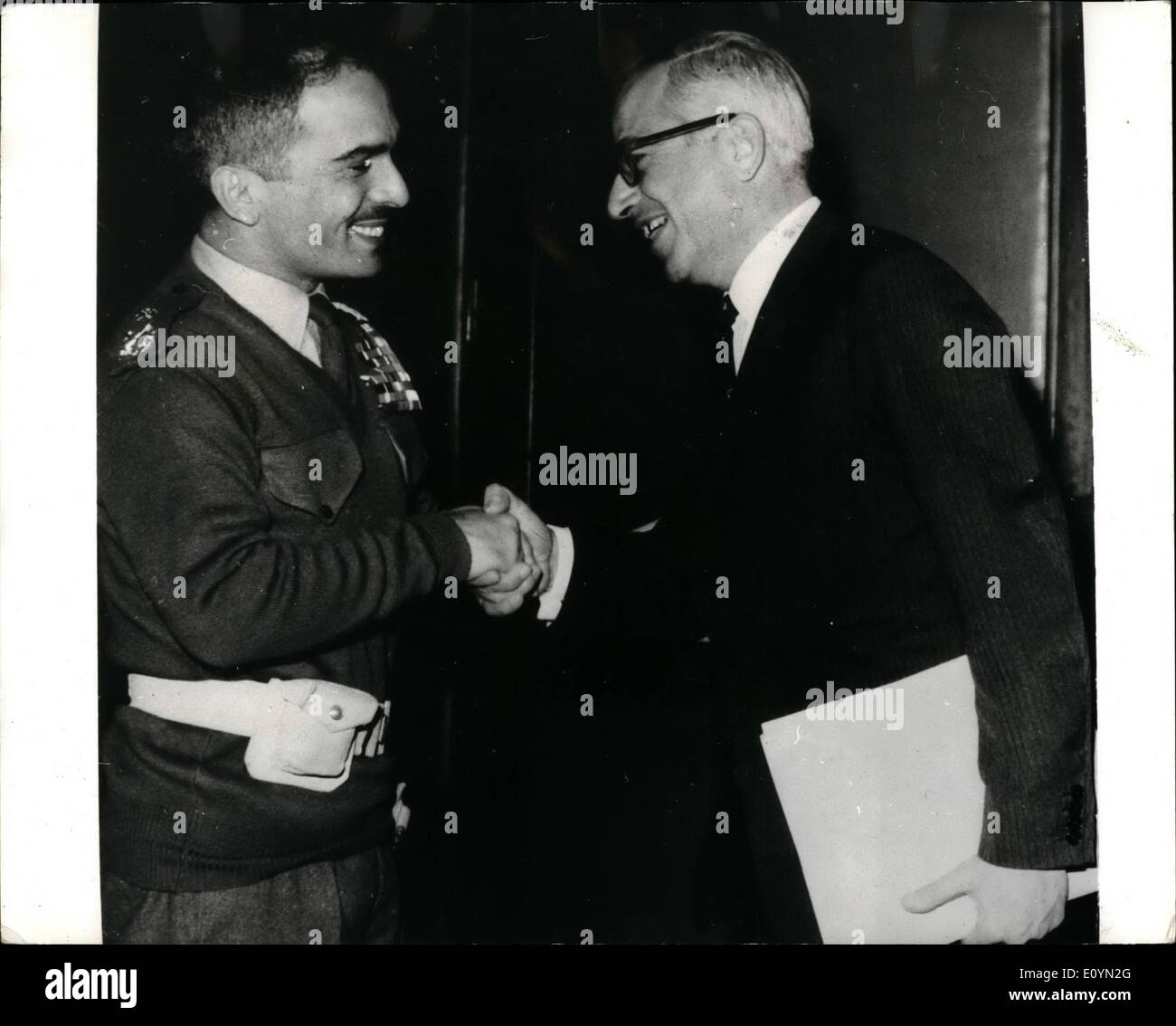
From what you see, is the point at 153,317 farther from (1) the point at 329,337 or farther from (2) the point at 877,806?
(2) the point at 877,806

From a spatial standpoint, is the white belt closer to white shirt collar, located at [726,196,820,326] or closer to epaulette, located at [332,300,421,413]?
epaulette, located at [332,300,421,413]

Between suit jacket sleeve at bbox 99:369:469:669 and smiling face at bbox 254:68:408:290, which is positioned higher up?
smiling face at bbox 254:68:408:290

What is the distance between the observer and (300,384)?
1.28m

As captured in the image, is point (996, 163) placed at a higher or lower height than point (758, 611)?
higher

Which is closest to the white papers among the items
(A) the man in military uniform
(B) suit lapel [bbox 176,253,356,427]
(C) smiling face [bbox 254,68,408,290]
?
(A) the man in military uniform

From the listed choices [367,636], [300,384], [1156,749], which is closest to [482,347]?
[300,384]

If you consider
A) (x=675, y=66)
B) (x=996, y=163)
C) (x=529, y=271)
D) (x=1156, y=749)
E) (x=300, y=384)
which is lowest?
(x=1156, y=749)

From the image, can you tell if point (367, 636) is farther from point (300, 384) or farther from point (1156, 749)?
point (1156, 749)

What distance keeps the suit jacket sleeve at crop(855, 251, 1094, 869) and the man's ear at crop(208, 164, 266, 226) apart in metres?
0.69

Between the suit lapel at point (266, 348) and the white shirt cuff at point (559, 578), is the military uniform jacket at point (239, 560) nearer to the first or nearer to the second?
the suit lapel at point (266, 348)

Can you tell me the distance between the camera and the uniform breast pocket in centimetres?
126

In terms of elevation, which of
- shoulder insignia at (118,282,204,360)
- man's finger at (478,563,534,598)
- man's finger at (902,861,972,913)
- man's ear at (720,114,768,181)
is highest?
→ man's ear at (720,114,768,181)

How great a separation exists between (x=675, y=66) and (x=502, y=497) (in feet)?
1.76

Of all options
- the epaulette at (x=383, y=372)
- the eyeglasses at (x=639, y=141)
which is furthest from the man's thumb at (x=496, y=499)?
the eyeglasses at (x=639, y=141)
